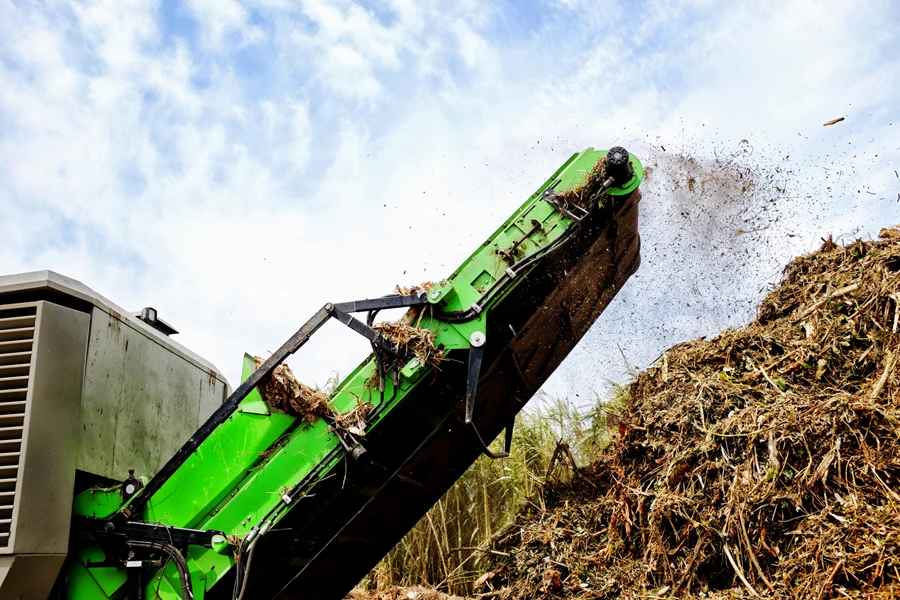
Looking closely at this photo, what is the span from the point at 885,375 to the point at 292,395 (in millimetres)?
2991

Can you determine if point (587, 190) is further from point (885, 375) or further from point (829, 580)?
point (829, 580)

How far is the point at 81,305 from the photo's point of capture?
429cm

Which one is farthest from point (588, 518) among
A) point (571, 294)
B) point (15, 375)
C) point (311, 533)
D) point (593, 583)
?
point (15, 375)

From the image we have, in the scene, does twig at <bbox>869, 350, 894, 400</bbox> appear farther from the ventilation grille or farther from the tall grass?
the ventilation grille

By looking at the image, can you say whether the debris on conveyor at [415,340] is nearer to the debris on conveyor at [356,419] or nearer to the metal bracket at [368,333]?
Answer: the metal bracket at [368,333]

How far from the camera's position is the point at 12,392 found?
388cm

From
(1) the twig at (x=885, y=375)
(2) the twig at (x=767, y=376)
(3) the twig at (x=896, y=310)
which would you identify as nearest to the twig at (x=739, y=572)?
(2) the twig at (x=767, y=376)

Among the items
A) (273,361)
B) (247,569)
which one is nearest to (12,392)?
(273,361)

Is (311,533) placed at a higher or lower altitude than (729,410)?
higher

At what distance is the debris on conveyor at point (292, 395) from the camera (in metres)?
4.00

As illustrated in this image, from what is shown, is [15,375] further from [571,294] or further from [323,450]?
[571,294]

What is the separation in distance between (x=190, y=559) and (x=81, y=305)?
1.50 m

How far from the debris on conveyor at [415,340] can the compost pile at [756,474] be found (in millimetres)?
1285

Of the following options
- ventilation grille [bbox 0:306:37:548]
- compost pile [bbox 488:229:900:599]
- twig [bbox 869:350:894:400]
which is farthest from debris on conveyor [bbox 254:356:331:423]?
twig [bbox 869:350:894:400]
